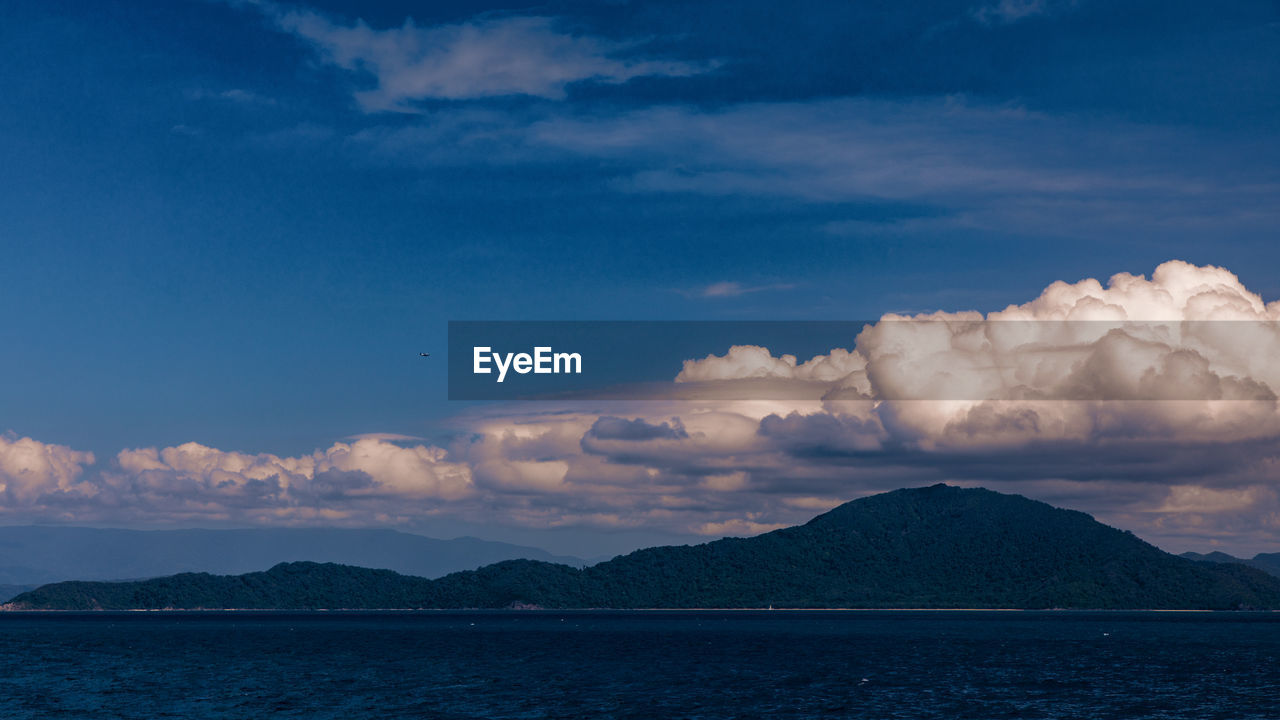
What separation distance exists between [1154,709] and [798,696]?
1563 inches

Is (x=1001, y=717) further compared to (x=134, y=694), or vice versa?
(x=134, y=694)

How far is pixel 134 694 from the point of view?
14825 centimetres

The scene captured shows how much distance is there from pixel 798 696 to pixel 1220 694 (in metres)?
52.5

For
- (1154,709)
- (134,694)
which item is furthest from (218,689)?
(1154,709)

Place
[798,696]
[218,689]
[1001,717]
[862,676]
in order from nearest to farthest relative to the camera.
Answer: [1001,717]
[798,696]
[218,689]
[862,676]

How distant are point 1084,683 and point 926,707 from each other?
42.4 m

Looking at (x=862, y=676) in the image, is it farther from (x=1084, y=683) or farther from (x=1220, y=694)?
(x=1220, y=694)

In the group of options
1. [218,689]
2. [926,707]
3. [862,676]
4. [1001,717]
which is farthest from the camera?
[862,676]

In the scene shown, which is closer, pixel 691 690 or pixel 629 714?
pixel 629 714

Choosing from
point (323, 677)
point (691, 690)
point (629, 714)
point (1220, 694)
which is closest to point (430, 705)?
point (629, 714)

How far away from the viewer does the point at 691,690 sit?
15012 cm

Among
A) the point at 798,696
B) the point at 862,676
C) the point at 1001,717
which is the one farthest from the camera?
the point at 862,676

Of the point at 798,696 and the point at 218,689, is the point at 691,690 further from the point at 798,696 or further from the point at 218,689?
the point at 218,689

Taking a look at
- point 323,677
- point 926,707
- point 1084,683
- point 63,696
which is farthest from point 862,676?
point 63,696
